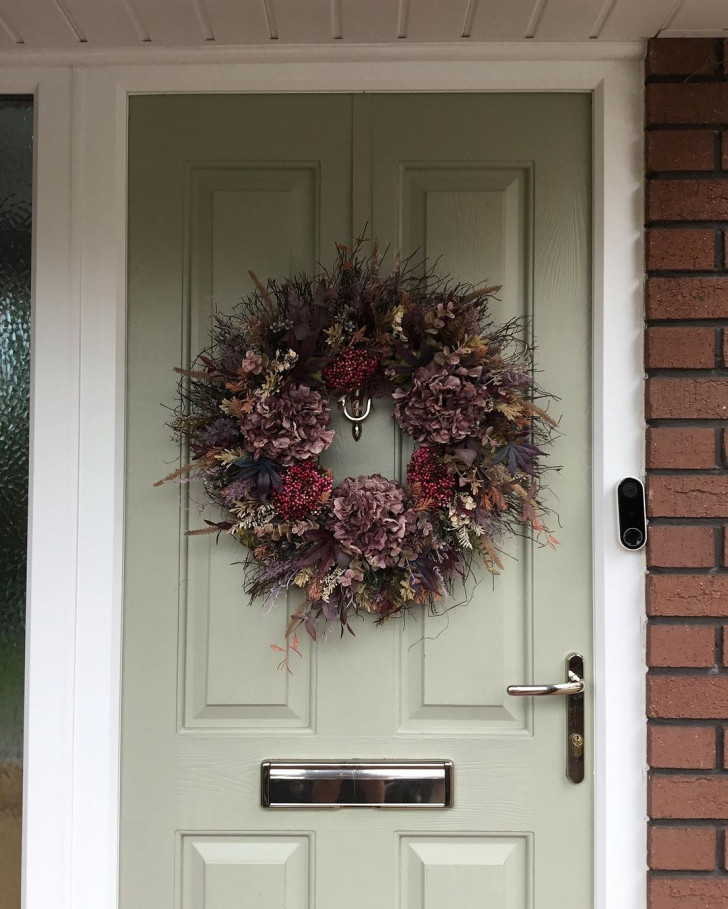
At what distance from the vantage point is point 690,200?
4.53 feet

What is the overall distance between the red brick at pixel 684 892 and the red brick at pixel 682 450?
838 mm

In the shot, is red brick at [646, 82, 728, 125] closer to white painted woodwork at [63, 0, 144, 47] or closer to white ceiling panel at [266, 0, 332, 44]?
white ceiling panel at [266, 0, 332, 44]

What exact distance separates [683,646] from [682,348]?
0.61m

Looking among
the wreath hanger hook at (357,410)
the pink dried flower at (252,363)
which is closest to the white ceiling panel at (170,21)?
the pink dried flower at (252,363)

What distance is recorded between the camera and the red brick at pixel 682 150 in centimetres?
138

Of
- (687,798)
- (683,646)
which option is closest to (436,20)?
(683,646)

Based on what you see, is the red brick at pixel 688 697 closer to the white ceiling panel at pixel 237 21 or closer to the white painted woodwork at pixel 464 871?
the white painted woodwork at pixel 464 871

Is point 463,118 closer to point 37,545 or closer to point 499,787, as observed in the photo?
point 37,545

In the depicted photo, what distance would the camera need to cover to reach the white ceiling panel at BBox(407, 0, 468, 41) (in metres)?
1.29

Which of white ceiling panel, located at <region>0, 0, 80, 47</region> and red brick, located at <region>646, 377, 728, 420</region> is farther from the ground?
white ceiling panel, located at <region>0, 0, 80, 47</region>

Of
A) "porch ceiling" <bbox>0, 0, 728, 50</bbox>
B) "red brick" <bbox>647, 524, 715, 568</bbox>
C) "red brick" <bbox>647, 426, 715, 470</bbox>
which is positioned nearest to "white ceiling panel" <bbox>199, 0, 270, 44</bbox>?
"porch ceiling" <bbox>0, 0, 728, 50</bbox>

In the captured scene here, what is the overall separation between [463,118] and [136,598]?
1261 mm

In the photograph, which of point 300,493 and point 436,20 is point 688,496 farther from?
point 436,20

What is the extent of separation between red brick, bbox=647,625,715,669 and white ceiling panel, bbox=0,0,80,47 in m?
1.73
